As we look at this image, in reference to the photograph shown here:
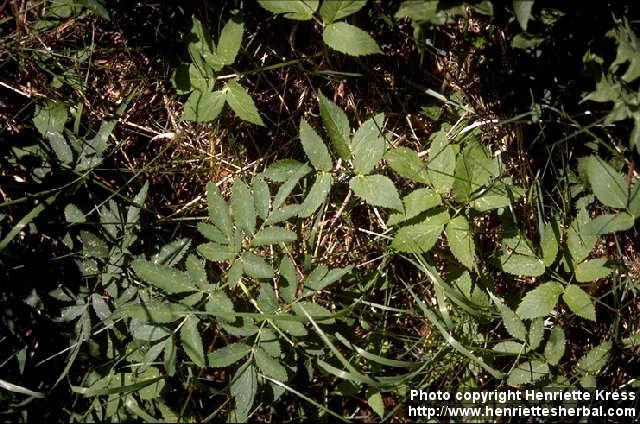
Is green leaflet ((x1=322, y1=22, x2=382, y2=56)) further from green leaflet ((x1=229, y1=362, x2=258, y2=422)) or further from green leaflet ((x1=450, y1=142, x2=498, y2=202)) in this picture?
green leaflet ((x1=229, y1=362, x2=258, y2=422))

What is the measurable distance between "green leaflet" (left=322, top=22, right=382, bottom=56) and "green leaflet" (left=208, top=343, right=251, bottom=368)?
3.31ft

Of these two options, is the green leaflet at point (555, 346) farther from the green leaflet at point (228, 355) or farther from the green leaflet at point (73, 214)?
the green leaflet at point (73, 214)

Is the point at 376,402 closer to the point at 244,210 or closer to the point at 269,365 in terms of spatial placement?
the point at 269,365

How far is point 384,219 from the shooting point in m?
2.16

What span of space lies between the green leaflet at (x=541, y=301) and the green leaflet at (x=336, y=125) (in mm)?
809

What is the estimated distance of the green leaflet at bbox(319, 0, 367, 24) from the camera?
168cm

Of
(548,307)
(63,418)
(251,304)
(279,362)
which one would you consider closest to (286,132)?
(251,304)

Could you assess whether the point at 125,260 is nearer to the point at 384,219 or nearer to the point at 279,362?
the point at 279,362

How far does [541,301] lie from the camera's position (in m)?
1.90

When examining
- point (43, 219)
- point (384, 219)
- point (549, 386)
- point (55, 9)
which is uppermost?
point (55, 9)

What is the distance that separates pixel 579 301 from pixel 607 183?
0.41 metres

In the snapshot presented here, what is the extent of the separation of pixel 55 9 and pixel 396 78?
4.23 ft

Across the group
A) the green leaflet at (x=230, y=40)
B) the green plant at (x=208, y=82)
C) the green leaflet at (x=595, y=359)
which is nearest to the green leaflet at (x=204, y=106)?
the green plant at (x=208, y=82)

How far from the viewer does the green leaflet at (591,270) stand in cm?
190
